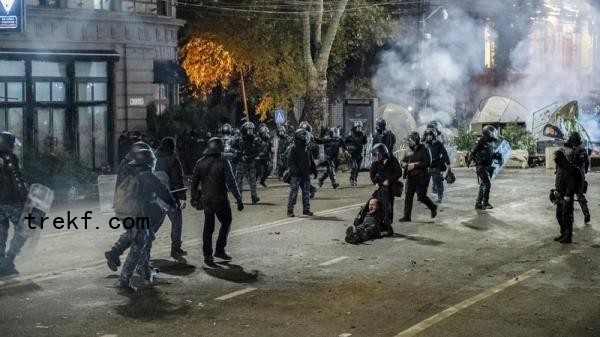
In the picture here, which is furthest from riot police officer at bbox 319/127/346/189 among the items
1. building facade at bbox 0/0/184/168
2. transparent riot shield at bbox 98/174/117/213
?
transparent riot shield at bbox 98/174/117/213

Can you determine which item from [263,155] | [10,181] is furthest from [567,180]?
[263,155]

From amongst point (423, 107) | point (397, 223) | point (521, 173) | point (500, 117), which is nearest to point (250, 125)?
point (397, 223)

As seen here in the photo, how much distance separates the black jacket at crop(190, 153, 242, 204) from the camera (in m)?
13.1

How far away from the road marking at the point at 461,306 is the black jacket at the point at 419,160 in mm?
5023

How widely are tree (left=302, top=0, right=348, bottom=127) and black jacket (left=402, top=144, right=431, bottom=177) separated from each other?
17.1 meters

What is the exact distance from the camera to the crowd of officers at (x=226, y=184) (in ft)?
37.4

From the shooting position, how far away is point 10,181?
1212 cm

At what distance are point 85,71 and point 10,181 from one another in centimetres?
1636

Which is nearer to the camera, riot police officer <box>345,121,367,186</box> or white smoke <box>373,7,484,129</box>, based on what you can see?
riot police officer <box>345,121,367,186</box>

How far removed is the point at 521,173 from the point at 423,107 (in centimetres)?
1759

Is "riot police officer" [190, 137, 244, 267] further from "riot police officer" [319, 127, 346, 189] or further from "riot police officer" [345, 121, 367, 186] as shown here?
"riot police officer" [345, 121, 367, 186]

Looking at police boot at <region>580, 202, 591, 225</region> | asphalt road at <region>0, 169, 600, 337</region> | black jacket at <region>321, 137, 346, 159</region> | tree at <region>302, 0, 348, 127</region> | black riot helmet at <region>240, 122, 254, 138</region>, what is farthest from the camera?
tree at <region>302, 0, 348, 127</region>

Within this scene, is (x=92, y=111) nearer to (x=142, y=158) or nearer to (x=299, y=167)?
(x=299, y=167)

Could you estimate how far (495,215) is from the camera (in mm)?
18812
